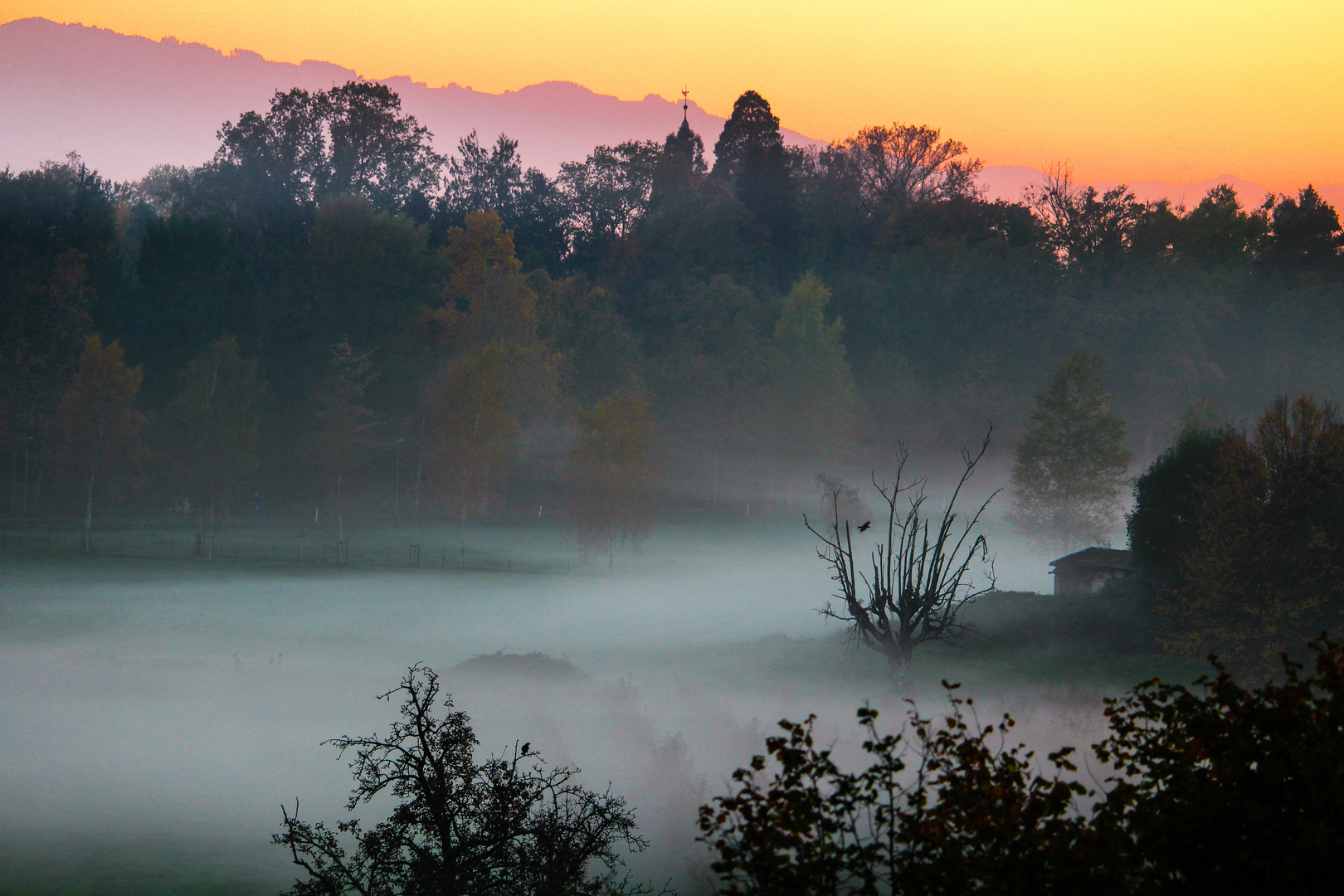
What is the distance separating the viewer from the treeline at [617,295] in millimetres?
79812

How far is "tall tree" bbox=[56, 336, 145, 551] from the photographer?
2341 inches

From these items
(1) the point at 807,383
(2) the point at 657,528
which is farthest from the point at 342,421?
(1) the point at 807,383

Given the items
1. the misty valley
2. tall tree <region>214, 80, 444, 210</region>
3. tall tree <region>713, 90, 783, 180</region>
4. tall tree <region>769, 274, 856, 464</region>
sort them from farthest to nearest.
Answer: tall tree <region>713, 90, 783, 180</region>, tall tree <region>214, 80, 444, 210</region>, tall tree <region>769, 274, 856, 464</region>, the misty valley

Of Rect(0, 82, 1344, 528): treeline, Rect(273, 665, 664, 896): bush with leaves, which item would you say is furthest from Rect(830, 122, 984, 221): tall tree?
Rect(273, 665, 664, 896): bush with leaves

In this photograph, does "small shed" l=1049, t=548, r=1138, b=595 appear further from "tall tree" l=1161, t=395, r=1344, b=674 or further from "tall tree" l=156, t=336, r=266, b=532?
"tall tree" l=156, t=336, r=266, b=532

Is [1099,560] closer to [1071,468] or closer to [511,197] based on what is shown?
[1071,468]

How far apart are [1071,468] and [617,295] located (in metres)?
55.3

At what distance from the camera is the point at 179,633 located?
43062 millimetres

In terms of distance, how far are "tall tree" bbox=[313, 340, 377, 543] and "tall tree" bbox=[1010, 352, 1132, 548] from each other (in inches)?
1749

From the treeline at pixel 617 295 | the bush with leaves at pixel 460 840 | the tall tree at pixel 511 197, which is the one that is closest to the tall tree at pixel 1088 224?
the treeline at pixel 617 295

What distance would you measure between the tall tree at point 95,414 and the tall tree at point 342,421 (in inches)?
549

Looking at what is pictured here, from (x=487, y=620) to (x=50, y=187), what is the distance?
62278 mm

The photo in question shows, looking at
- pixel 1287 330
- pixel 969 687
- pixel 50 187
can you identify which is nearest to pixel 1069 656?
pixel 969 687

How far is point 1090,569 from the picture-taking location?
150 ft
